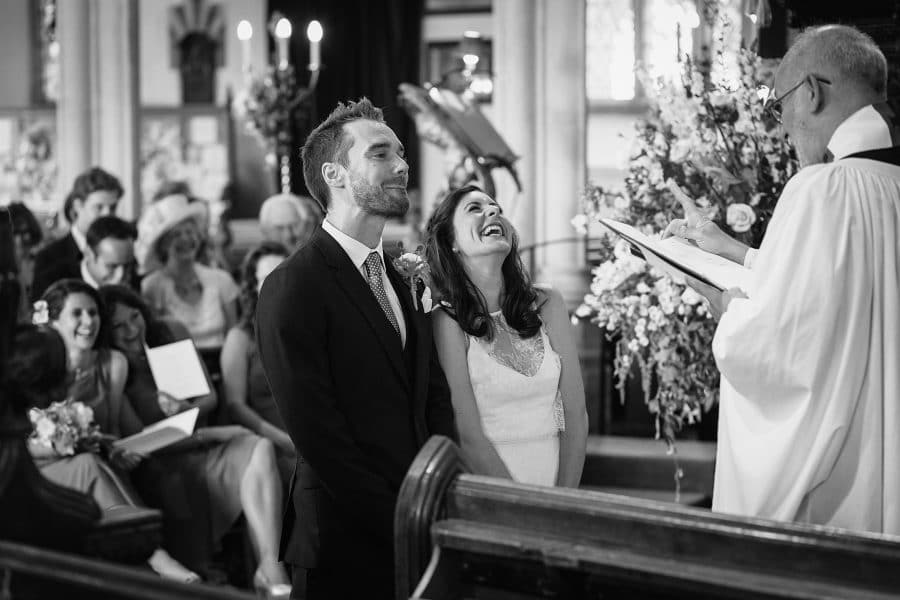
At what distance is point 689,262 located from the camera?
9.93 ft

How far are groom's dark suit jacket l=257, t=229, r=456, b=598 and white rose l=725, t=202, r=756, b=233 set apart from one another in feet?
4.56

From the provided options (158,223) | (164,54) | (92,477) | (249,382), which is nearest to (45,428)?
(92,477)

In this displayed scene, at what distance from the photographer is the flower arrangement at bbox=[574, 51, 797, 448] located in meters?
4.17

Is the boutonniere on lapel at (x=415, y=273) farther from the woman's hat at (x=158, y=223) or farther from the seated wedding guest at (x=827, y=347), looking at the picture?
the woman's hat at (x=158, y=223)

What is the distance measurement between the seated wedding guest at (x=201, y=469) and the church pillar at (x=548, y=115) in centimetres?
332

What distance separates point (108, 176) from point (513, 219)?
101 inches

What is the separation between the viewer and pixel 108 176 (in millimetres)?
6664

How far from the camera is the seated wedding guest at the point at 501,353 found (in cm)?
345

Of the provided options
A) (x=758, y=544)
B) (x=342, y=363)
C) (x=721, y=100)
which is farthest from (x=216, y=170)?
(x=758, y=544)

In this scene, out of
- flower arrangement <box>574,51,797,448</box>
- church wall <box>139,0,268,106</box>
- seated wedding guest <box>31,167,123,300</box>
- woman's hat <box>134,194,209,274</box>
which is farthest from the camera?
church wall <box>139,0,268,106</box>

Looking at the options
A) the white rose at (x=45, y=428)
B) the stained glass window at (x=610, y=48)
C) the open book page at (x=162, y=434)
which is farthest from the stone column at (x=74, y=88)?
the stained glass window at (x=610, y=48)

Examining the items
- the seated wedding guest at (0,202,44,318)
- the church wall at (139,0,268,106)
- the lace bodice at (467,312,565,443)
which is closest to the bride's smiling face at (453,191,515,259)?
the lace bodice at (467,312,565,443)

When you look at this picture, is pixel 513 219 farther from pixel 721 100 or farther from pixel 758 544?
pixel 758 544

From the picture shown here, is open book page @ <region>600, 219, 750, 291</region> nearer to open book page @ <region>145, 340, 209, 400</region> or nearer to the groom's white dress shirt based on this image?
the groom's white dress shirt
